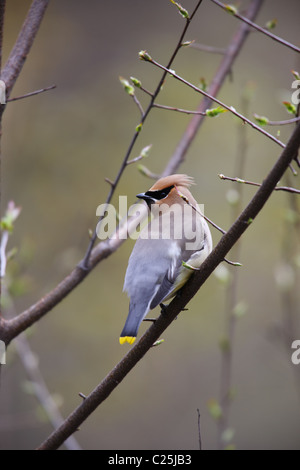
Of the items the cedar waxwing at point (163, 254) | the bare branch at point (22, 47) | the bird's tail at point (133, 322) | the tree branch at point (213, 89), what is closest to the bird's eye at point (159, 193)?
the cedar waxwing at point (163, 254)

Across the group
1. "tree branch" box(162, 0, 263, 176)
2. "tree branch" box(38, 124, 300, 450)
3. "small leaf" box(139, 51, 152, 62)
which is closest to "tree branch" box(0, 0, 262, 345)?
"tree branch" box(162, 0, 263, 176)

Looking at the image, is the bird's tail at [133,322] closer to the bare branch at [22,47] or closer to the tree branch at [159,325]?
the tree branch at [159,325]

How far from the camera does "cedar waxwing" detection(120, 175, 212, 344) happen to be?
8.69 feet

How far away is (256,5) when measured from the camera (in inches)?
159

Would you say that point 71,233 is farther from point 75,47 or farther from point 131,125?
point 75,47

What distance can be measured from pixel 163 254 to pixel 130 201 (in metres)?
3.82

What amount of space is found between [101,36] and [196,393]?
13.7 feet

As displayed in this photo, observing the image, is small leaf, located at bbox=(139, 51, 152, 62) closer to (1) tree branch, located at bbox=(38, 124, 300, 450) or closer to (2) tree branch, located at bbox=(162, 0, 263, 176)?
(1) tree branch, located at bbox=(38, 124, 300, 450)

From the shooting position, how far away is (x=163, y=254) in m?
2.83

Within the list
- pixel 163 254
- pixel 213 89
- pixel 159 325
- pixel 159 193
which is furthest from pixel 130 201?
pixel 159 325

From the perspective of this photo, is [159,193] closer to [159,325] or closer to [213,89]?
[159,325]

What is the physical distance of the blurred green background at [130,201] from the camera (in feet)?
20.6

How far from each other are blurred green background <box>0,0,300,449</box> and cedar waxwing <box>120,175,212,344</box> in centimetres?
286
